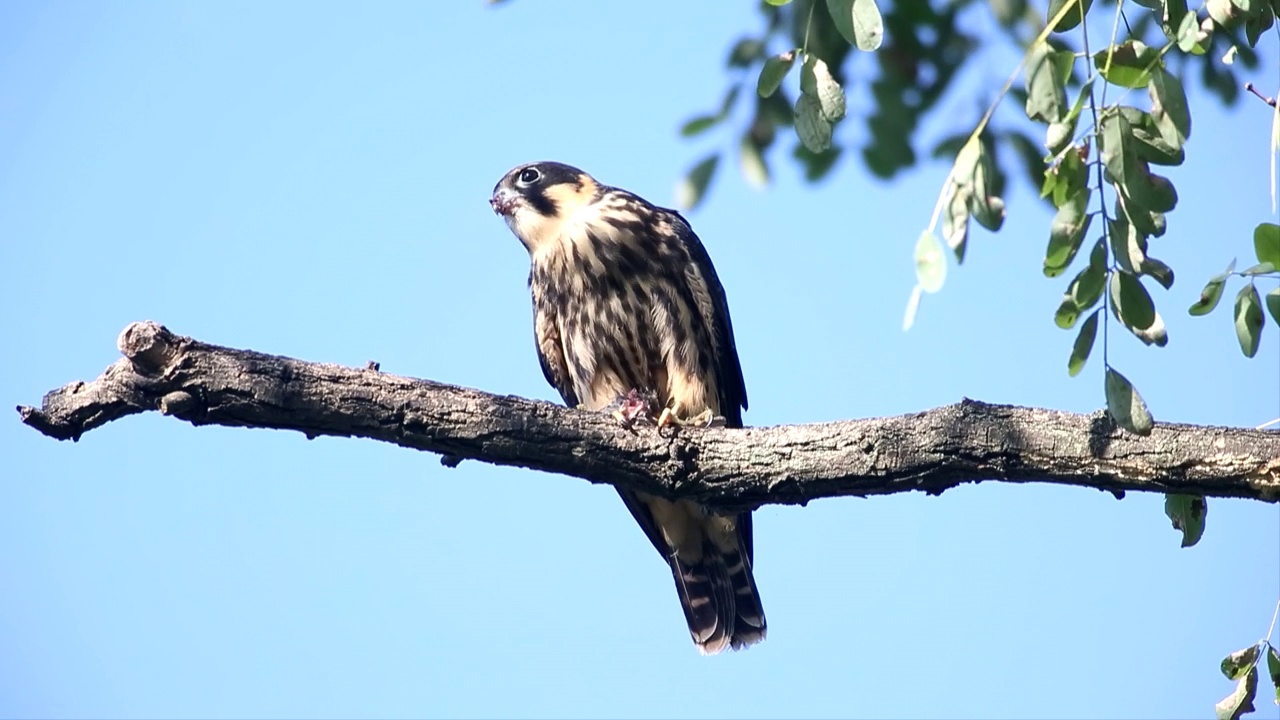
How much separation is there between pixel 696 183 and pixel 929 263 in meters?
1.88

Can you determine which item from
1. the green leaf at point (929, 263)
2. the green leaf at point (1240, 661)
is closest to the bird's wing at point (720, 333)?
the green leaf at point (1240, 661)

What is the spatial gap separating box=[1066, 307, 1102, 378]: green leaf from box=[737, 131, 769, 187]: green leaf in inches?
69.6

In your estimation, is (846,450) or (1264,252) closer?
(1264,252)

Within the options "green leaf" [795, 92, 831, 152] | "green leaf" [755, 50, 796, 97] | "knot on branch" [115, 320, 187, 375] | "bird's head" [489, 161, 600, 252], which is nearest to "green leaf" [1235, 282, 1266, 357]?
"green leaf" [795, 92, 831, 152]

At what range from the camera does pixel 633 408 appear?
3.71 metres

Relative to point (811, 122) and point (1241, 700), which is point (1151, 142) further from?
point (1241, 700)

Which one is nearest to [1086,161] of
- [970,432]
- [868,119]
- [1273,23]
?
[1273,23]

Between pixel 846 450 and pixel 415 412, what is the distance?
1029 millimetres

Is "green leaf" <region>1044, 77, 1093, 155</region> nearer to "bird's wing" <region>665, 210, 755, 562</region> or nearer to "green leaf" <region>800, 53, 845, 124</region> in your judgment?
"green leaf" <region>800, 53, 845, 124</region>

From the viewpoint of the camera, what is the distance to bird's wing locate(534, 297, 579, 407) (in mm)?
4531

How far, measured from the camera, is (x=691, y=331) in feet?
14.1

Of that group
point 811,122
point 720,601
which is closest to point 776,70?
point 811,122

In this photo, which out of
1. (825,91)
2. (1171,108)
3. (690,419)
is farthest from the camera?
(690,419)

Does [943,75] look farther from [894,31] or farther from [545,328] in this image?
[545,328]
